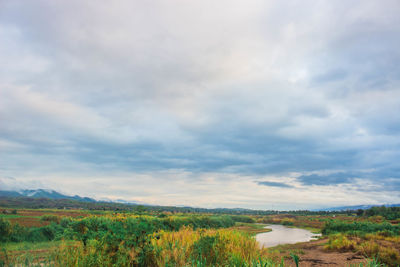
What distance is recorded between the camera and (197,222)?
4716cm

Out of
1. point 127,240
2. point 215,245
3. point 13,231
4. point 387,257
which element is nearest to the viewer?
point 127,240

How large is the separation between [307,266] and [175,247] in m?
12.6

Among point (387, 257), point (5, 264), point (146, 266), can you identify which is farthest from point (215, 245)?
point (387, 257)

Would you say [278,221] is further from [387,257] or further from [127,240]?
[127,240]

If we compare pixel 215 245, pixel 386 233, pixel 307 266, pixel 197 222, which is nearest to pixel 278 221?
pixel 197 222

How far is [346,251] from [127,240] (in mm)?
22324

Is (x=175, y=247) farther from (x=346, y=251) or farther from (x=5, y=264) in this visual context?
(x=346, y=251)

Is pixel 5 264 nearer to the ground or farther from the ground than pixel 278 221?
farther from the ground

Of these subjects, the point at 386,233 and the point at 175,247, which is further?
the point at 386,233

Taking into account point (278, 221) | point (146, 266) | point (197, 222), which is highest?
point (146, 266)

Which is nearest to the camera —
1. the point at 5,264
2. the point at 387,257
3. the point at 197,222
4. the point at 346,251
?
the point at 5,264

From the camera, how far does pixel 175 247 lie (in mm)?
8445

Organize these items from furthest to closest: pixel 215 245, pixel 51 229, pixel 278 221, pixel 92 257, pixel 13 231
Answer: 1. pixel 278 221
2. pixel 51 229
3. pixel 13 231
4. pixel 215 245
5. pixel 92 257

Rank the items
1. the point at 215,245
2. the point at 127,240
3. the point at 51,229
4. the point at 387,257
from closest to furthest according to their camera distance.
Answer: the point at 127,240
the point at 215,245
the point at 387,257
the point at 51,229
